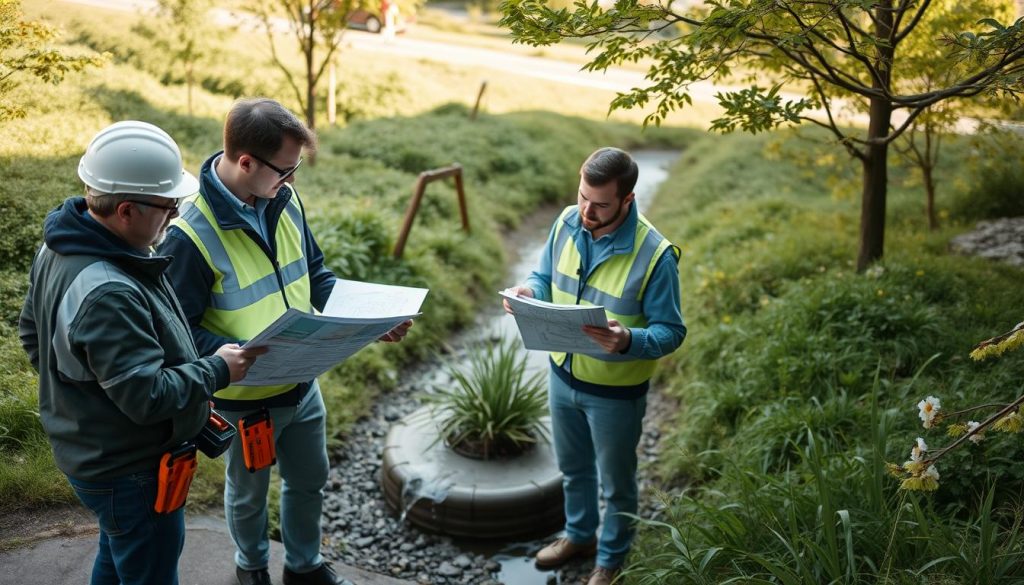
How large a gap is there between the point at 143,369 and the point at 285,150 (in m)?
0.95

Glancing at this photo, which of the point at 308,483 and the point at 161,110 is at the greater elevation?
the point at 161,110

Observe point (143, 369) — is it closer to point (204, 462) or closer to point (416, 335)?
point (204, 462)

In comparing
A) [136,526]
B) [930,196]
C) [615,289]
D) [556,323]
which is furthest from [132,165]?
[930,196]

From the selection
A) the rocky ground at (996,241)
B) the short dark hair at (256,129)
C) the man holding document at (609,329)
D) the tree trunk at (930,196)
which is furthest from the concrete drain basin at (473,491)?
the tree trunk at (930,196)

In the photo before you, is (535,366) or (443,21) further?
(443,21)

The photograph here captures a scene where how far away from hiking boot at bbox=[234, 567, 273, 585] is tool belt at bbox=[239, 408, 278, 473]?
23.5 inches

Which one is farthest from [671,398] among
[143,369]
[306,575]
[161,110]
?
[161,110]

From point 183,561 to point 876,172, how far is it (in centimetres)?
474

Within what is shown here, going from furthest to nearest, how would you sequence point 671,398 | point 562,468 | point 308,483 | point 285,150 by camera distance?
point 671,398, point 562,468, point 308,483, point 285,150

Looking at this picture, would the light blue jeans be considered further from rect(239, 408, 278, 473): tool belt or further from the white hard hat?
the white hard hat

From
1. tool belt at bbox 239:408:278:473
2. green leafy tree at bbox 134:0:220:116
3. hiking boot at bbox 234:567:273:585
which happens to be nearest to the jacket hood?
tool belt at bbox 239:408:278:473

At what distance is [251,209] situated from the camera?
2.79 m

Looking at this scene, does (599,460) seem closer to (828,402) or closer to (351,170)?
(828,402)

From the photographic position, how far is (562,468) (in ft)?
12.3
